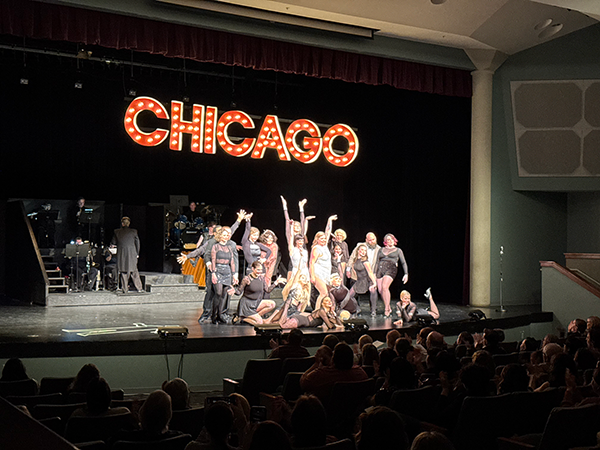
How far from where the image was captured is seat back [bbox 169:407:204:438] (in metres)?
3.79

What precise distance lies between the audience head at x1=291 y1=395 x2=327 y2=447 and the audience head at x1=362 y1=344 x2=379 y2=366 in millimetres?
2509

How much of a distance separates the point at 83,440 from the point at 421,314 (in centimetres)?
718

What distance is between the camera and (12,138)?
15.1 meters

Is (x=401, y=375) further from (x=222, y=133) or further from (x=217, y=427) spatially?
(x=222, y=133)

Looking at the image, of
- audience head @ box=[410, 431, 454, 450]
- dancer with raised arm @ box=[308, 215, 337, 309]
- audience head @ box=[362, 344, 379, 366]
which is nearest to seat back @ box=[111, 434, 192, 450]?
audience head @ box=[410, 431, 454, 450]

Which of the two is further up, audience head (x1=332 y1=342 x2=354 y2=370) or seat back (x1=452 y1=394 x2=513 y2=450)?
audience head (x1=332 y1=342 x2=354 y2=370)

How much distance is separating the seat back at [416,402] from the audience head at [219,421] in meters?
1.39

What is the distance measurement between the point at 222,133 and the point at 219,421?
9.10 metres

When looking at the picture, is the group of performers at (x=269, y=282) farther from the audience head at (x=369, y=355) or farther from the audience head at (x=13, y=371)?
the audience head at (x=13, y=371)

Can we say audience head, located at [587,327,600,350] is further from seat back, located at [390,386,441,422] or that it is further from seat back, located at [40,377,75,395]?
seat back, located at [40,377,75,395]

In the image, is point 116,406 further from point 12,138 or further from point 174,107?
point 12,138

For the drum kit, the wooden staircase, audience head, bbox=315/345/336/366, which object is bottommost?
audience head, bbox=315/345/336/366

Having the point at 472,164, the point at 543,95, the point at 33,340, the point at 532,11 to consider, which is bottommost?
the point at 33,340

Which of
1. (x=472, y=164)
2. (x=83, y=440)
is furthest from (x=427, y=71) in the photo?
(x=83, y=440)
